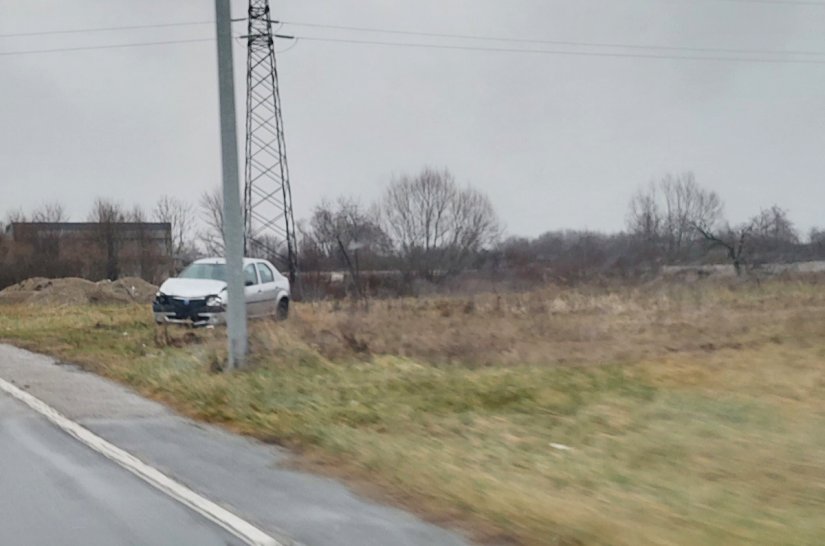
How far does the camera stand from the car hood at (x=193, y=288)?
2156cm

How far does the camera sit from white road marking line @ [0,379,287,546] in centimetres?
614

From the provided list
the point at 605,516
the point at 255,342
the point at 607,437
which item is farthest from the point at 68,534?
the point at 255,342

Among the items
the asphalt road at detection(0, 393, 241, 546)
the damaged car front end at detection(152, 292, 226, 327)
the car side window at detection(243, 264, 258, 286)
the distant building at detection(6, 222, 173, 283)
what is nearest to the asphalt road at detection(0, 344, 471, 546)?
the asphalt road at detection(0, 393, 241, 546)

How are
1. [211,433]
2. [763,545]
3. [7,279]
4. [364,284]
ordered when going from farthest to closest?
[7,279]
[364,284]
[211,433]
[763,545]

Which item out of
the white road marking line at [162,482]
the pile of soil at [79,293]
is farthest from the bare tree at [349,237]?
the white road marking line at [162,482]

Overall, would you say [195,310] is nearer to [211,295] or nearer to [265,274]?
[211,295]

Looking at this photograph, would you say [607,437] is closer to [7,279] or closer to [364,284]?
[364,284]

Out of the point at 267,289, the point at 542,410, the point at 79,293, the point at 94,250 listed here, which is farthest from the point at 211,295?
the point at 94,250

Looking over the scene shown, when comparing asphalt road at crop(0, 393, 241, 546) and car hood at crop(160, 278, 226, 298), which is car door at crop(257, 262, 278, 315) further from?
asphalt road at crop(0, 393, 241, 546)

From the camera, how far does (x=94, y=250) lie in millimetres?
64062

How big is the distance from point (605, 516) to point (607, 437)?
114 inches

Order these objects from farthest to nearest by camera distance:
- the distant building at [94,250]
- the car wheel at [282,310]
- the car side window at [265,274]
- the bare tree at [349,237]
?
the distant building at [94,250] → the bare tree at [349,237] → the car wheel at [282,310] → the car side window at [265,274]

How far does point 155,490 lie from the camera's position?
7.36m

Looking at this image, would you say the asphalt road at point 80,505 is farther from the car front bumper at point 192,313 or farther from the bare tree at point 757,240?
the bare tree at point 757,240
